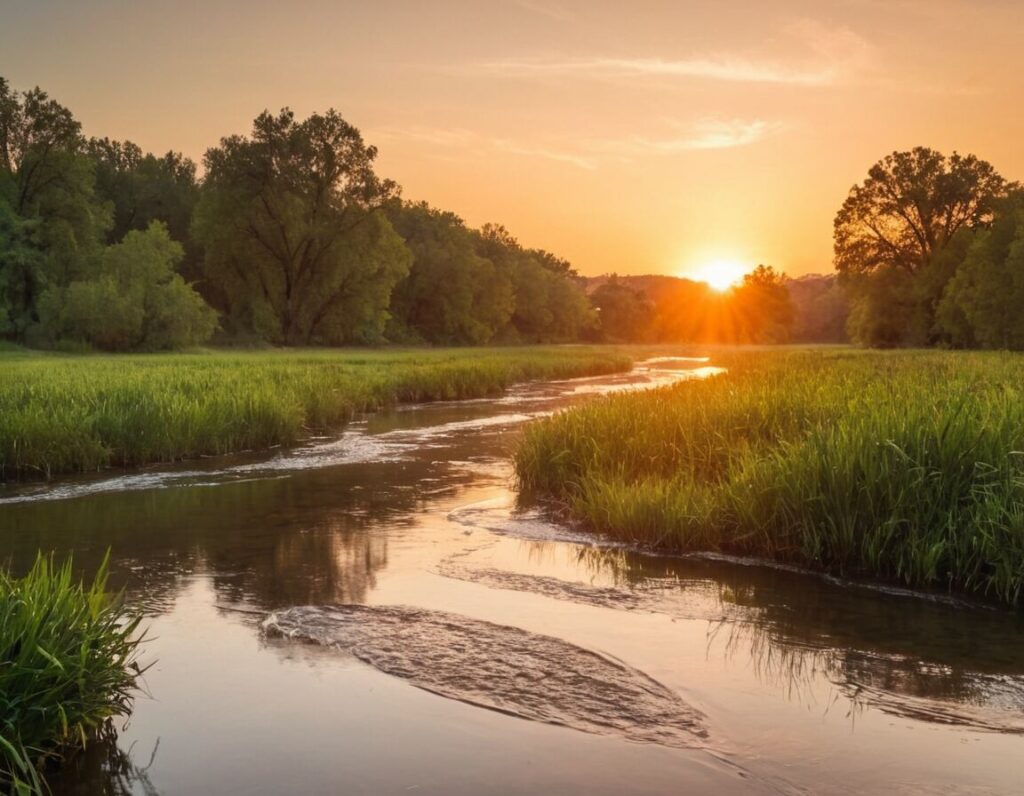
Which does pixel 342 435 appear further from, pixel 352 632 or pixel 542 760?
pixel 542 760

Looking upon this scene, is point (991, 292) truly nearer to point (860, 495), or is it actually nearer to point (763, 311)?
point (860, 495)

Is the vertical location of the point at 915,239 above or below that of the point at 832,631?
above

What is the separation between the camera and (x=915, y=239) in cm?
6831

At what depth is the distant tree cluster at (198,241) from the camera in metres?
51.6

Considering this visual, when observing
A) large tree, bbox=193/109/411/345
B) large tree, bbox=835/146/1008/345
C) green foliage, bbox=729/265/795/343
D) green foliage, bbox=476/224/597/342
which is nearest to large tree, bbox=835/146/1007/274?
large tree, bbox=835/146/1008/345

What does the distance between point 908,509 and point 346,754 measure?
6181mm

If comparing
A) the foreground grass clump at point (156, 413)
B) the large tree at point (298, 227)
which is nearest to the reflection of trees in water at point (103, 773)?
the foreground grass clump at point (156, 413)

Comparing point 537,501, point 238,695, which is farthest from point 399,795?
point 537,501

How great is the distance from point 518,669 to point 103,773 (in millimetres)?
2760

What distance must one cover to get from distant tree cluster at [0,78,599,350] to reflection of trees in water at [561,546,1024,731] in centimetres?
4678

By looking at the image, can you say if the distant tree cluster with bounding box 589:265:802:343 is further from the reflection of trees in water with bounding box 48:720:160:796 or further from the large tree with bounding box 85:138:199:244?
the reflection of trees in water with bounding box 48:720:160:796

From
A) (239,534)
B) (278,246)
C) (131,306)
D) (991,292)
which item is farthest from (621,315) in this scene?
(239,534)

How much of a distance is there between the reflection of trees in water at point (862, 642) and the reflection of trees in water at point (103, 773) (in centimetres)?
408

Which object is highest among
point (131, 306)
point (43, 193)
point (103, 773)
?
point (43, 193)
